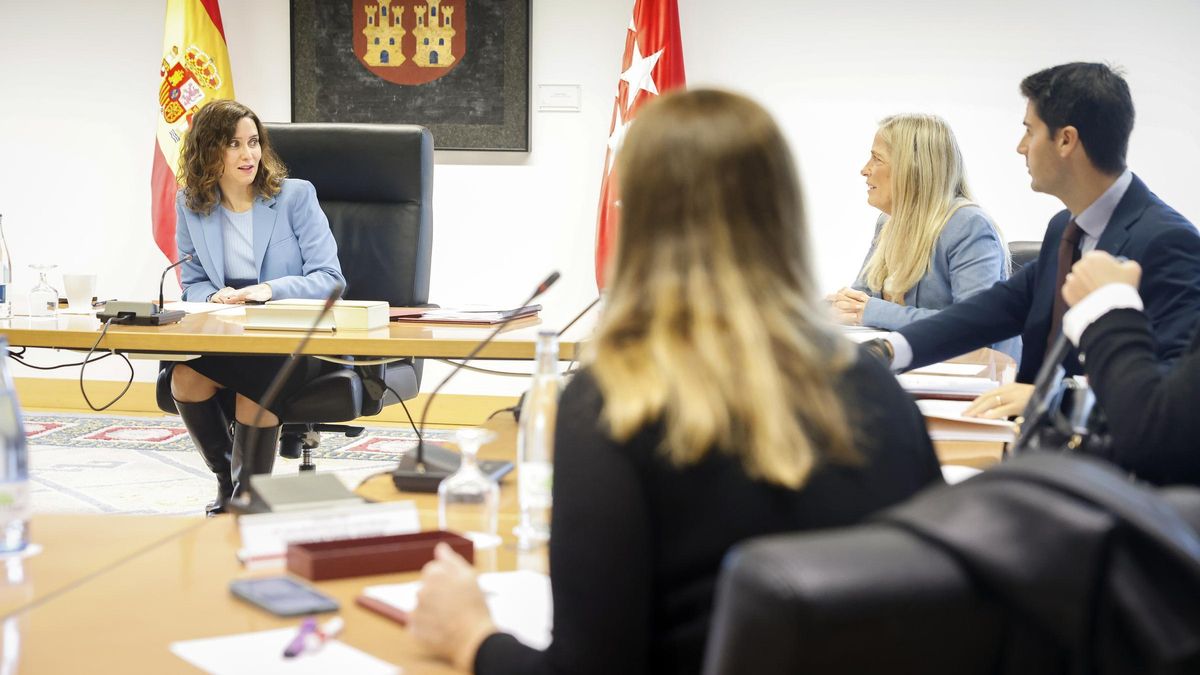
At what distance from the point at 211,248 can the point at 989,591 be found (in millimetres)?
3141

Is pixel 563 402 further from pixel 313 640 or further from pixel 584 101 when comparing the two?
pixel 584 101

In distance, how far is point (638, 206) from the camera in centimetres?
86

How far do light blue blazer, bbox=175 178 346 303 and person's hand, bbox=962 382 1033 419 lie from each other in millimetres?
1943

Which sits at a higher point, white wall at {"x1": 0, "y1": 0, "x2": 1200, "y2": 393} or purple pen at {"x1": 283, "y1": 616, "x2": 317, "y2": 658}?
white wall at {"x1": 0, "y1": 0, "x2": 1200, "y2": 393}

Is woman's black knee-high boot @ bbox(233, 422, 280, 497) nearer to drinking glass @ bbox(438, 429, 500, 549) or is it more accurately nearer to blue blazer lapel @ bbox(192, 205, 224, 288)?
blue blazer lapel @ bbox(192, 205, 224, 288)

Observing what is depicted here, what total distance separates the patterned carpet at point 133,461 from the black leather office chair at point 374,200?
1.82 feet

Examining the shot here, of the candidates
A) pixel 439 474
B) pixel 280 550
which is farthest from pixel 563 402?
pixel 439 474

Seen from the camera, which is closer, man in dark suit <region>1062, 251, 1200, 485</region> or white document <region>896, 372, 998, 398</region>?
man in dark suit <region>1062, 251, 1200, 485</region>

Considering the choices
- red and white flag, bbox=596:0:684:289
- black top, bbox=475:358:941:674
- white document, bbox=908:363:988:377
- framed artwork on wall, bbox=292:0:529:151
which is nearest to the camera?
black top, bbox=475:358:941:674

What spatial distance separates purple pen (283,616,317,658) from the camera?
35.0 inches

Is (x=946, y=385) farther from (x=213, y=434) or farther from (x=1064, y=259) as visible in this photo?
(x=213, y=434)

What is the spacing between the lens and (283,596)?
1020mm

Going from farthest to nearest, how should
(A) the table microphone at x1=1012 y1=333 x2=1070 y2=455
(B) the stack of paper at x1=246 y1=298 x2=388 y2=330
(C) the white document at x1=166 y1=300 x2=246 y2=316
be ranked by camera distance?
(C) the white document at x1=166 y1=300 x2=246 y2=316 → (B) the stack of paper at x1=246 y1=298 x2=388 y2=330 → (A) the table microphone at x1=1012 y1=333 x2=1070 y2=455

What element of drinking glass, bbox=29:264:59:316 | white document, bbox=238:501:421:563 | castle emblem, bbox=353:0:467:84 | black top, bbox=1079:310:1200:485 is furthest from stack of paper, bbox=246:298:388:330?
castle emblem, bbox=353:0:467:84
